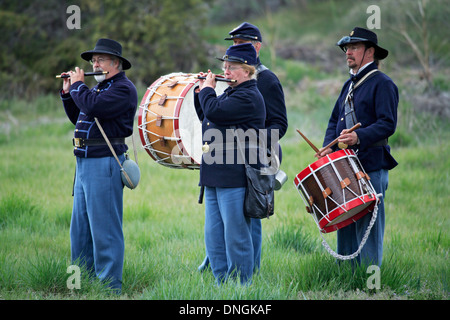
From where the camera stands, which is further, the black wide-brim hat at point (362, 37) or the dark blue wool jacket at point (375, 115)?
the black wide-brim hat at point (362, 37)

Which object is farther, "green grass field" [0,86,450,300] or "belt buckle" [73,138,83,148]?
"belt buckle" [73,138,83,148]

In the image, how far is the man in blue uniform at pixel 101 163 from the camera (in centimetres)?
455

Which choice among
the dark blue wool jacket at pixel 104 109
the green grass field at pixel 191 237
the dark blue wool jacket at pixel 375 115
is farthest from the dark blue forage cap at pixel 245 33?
the green grass field at pixel 191 237

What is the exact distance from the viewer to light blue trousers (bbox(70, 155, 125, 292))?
455 centimetres

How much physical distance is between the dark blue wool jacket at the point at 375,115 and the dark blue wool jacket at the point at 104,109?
195cm

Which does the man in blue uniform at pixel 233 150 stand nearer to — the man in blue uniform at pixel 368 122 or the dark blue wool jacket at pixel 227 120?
the dark blue wool jacket at pixel 227 120

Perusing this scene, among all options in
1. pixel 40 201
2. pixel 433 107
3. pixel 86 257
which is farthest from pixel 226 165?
pixel 433 107

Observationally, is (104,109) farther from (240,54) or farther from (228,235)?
(228,235)

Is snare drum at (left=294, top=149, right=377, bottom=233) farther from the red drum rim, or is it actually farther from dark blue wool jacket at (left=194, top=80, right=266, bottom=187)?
dark blue wool jacket at (left=194, top=80, right=266, bottom=187)

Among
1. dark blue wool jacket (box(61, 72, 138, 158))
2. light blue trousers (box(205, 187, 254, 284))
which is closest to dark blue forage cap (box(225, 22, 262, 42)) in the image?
dark blue wool jacket (box(61, 72, 138, 158))

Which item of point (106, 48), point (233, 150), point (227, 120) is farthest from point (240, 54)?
point (106, 48)

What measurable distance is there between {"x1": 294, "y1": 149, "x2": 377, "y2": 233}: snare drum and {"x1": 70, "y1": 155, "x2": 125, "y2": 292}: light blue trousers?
5.30 ft

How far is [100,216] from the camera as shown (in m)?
4.56

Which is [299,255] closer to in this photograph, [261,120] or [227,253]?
[227,253]
